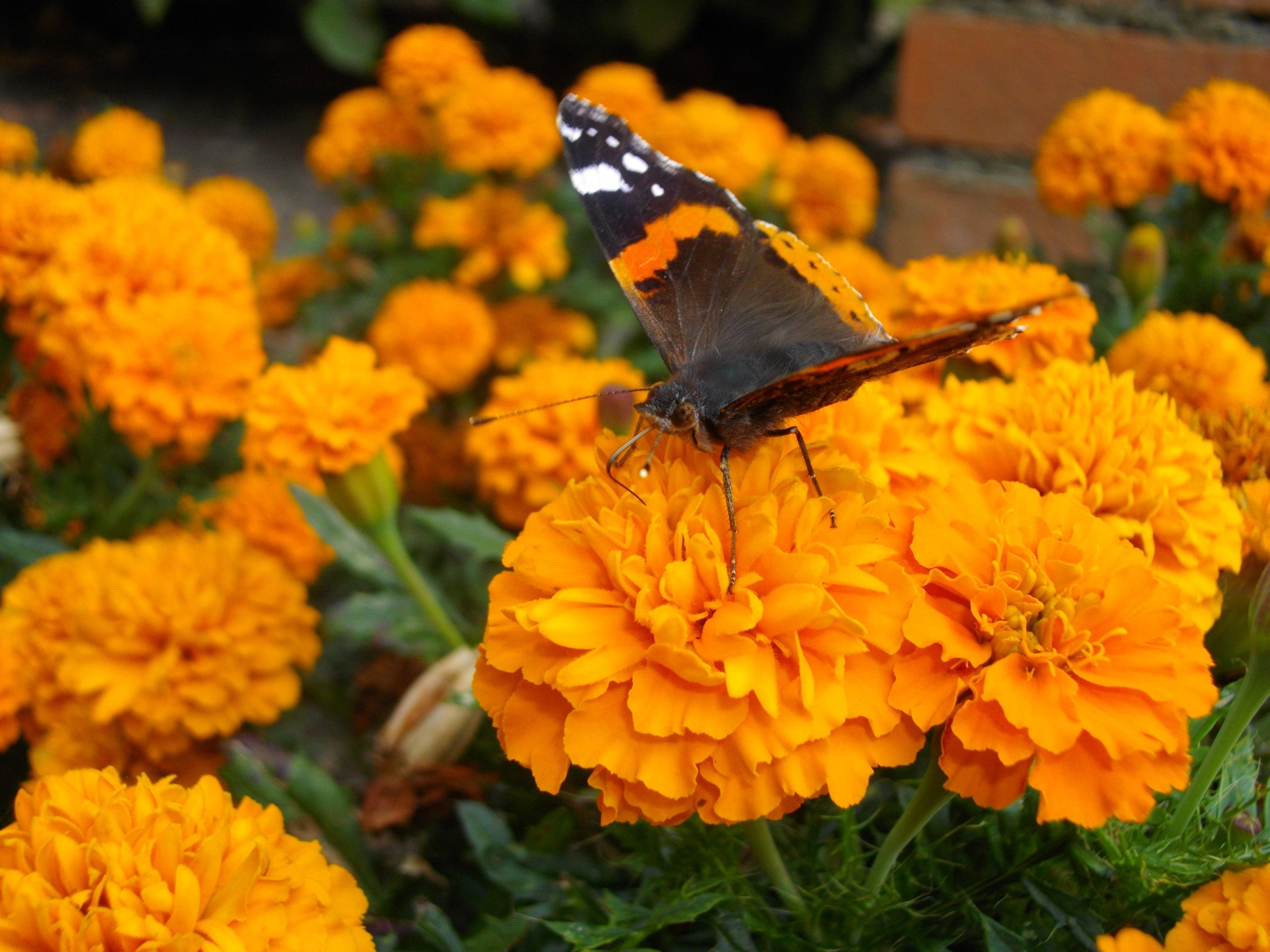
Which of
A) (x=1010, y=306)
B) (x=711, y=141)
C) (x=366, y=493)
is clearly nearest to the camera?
(x=1010, y=306)

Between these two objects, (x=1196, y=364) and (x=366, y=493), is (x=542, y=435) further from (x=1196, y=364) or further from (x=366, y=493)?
(x=1196, y=364)

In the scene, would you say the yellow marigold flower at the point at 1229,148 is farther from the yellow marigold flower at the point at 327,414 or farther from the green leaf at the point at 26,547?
the green leaf at the point at 26,547

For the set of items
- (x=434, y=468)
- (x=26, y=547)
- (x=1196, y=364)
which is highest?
(x=1196, y=364)

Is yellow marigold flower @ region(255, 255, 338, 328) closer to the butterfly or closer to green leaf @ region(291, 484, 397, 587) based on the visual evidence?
green leaf @ region(291, 484, 397, 587)

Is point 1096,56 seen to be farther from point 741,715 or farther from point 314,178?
point 314,178

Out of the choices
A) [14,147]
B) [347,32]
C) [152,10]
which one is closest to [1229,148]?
[14,147]

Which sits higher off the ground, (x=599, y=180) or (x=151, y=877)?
(x=599, y=180)

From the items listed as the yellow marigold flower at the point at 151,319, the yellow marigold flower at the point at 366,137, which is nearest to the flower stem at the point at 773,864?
the yellow marigold flower at the point at 151,319
